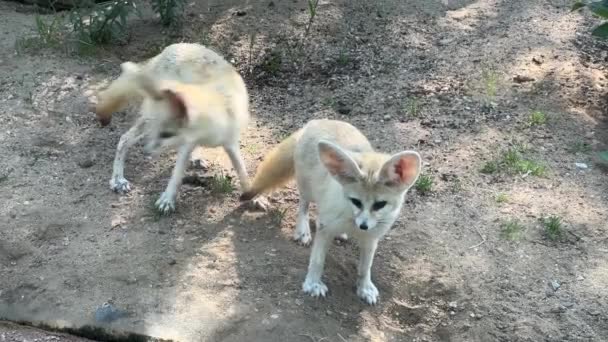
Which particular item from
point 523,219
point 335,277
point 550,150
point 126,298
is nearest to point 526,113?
point 550,150

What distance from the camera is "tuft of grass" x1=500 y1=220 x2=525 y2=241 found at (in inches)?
192

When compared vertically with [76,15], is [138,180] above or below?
below

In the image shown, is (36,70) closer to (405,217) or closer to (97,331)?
(97,331)

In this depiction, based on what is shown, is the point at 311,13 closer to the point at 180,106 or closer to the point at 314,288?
the point at 180,106

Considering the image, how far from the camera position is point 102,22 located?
6.84 meters

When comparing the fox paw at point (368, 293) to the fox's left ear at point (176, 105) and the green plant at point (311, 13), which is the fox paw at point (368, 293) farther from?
Result: the green plant at point (311, 13)

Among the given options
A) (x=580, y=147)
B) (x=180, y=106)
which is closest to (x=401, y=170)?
(x=180, y=106)

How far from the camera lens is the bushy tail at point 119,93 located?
499 cm

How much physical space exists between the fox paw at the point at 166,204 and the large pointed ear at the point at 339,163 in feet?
5.16

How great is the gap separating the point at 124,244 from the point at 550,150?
3.24m

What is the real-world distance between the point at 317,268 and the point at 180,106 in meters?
1.27

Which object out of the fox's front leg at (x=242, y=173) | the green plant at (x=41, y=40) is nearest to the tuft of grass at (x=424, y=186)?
the fox's front leg at (x=242, y=173)

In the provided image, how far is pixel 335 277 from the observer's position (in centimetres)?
460

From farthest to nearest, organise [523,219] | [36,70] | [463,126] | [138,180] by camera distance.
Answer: [36,70] < [463,126] < [138,180] < [523,219]
